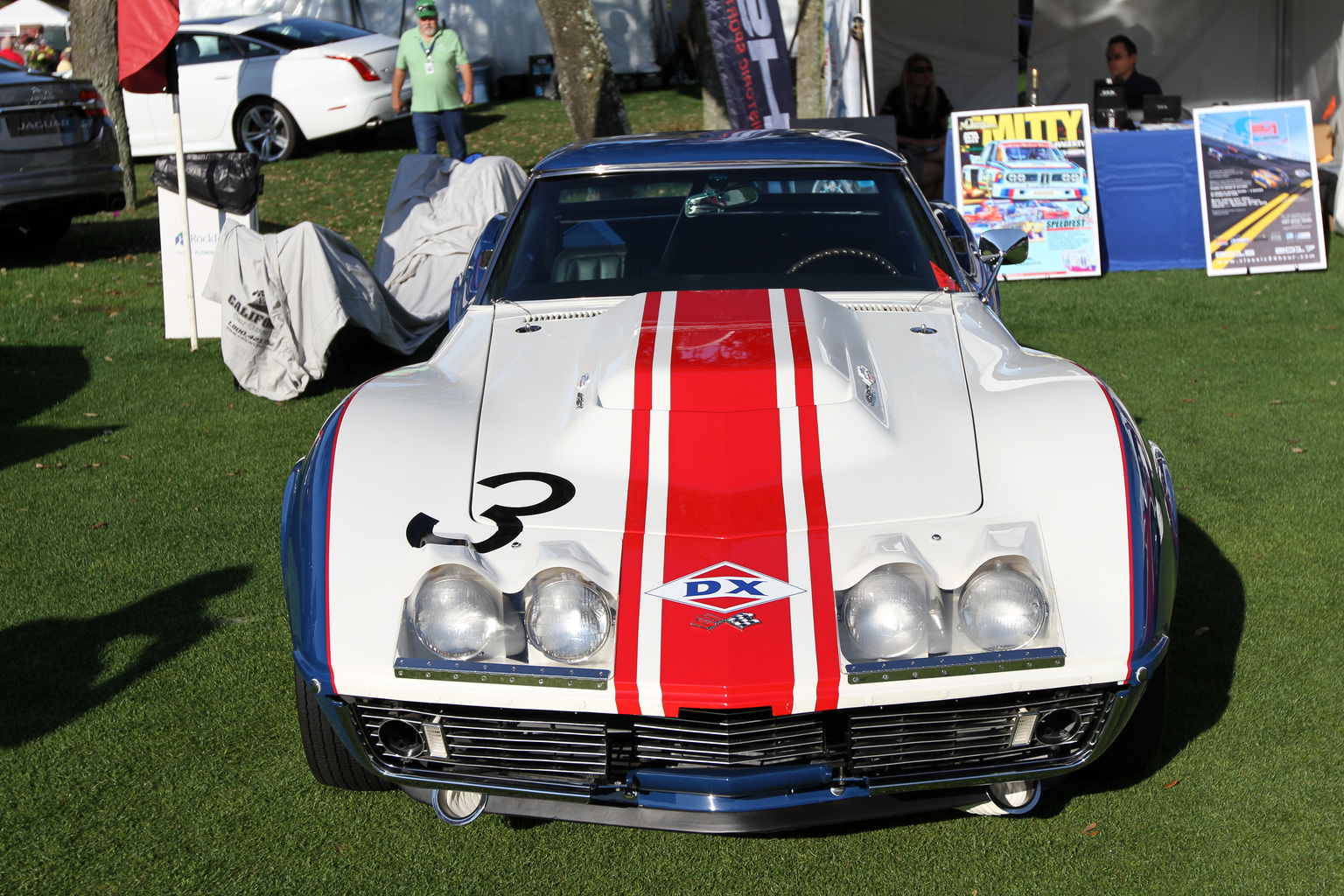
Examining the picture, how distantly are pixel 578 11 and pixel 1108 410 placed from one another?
25.2ft

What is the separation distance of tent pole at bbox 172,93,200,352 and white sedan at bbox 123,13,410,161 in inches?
206

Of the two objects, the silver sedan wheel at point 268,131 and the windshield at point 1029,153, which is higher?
the silver sedan wheel at point 268,131

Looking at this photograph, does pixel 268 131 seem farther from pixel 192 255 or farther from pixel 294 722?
pixel 294 722

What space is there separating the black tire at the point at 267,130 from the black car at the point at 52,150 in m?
3.19

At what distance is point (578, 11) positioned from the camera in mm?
9211

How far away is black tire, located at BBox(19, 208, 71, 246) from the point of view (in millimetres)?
9750

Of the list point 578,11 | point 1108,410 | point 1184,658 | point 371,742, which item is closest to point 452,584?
point 371,742

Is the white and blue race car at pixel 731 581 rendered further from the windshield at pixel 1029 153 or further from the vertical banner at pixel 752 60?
the vertical banner at pixel 752 60

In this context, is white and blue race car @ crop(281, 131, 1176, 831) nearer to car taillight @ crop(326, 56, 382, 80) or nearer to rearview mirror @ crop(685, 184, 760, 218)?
rearview mirror @ crop(685, 184, 760, 218)

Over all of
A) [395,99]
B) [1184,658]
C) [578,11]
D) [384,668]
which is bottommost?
[1184,658]

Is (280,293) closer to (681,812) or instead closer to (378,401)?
(378,401)

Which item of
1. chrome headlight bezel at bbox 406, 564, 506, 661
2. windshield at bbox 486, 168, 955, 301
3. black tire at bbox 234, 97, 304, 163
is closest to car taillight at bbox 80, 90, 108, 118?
black tire at bbox 234, 97, 304, 163

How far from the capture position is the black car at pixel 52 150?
8258mm

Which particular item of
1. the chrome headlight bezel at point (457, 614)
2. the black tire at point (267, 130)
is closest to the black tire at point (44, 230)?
the black tire at point (267, 130)
